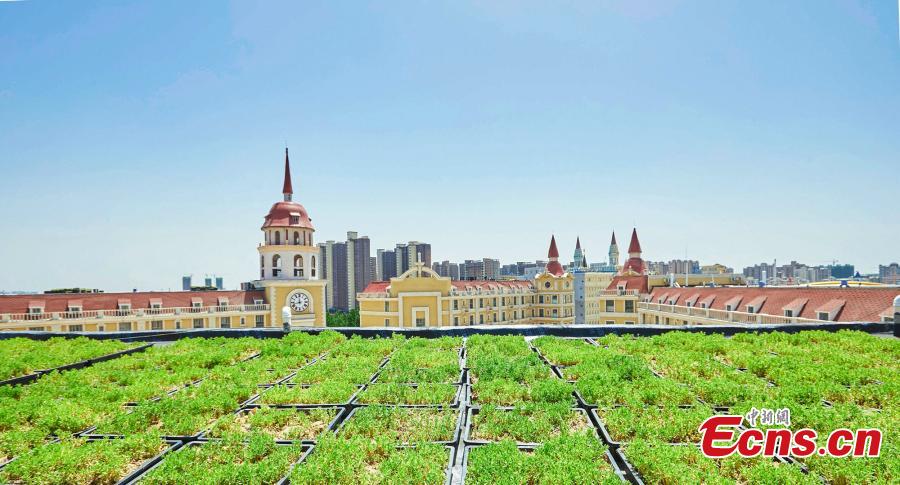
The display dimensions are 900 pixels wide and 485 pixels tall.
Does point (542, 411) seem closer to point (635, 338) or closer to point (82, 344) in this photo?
point (635, 338)

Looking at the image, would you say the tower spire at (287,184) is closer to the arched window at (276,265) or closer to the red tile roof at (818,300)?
the arched window at (276,265)

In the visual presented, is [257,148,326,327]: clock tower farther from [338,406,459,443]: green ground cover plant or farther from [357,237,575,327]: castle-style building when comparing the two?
[338,406,459,443]: green ground cover plant

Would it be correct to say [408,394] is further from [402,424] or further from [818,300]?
[818,300]

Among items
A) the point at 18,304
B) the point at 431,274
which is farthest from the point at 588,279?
the point at 18,304

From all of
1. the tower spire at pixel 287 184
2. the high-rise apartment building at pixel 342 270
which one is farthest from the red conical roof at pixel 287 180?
the high-rise apartment building at pixel 342 270

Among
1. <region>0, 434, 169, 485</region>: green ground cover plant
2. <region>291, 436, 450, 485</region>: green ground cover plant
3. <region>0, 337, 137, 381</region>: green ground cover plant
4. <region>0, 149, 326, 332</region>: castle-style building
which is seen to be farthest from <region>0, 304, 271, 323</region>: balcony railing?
<region>291, 436, 450, 485</region>: green ground cover plant

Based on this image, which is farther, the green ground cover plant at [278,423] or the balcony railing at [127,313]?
the balcony railing at [127,313]
